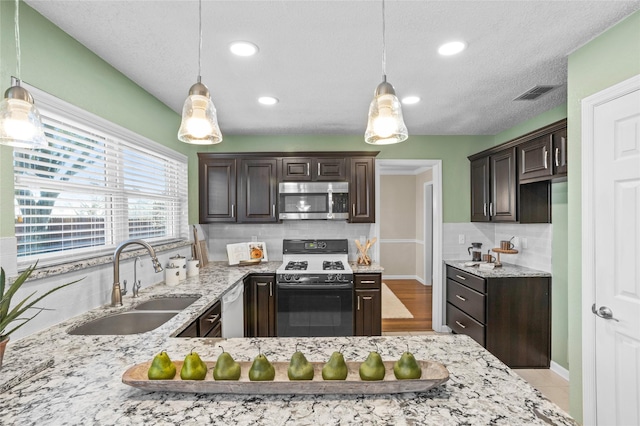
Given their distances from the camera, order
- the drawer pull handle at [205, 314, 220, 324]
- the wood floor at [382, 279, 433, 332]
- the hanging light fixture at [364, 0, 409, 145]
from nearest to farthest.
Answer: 1. the hanging light fixture at [364, 0, 409, 145]
2. the drawer pull handle at [205, 314, 220, 324]
3. the wood floor at [382, 279, 433, 332]

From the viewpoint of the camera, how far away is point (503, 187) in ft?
11.1

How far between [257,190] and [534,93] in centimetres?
289

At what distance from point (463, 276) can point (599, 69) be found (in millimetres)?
2333

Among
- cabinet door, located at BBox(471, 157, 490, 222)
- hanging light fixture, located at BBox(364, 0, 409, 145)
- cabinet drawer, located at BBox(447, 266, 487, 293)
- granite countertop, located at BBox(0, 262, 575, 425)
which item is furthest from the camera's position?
cabinet door, located at BBox(471, 157, 490, 222)

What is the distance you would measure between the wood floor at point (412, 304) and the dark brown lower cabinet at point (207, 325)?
2.43 metres

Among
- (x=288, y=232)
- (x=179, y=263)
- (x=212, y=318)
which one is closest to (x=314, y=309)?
(x=288, y=232)

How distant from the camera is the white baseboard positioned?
2910mm

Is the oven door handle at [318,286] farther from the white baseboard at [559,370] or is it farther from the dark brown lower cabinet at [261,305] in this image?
the white baseboard at [559,370]

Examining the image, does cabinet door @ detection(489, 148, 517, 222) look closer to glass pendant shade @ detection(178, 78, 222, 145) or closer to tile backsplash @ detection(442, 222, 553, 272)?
tile backsplash @ detection(442, 222, 553, 272)

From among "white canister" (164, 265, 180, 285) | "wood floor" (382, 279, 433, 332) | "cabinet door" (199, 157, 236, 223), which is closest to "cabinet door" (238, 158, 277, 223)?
"cabinet door" (199, 157, 236, 223)

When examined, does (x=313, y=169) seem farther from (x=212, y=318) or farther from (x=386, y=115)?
(x=386, y=115)

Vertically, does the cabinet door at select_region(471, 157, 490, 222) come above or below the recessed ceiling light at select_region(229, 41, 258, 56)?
below

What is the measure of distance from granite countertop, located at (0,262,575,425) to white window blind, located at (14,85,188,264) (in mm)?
624

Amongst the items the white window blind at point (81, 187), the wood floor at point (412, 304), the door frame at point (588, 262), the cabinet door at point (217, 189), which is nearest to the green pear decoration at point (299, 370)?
the white window blind at point (81, 187)
